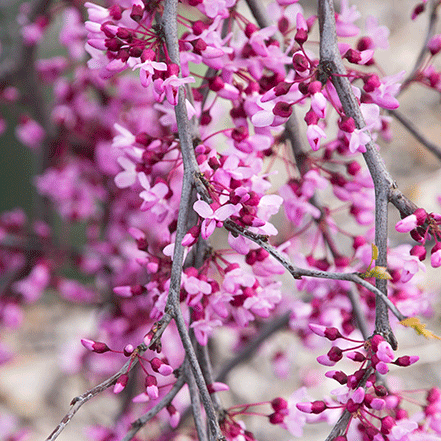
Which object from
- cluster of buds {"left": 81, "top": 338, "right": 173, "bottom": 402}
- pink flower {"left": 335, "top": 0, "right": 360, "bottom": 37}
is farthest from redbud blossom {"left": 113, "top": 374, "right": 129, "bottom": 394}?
pink flower {"left": 335, "top": 0, "right": 360, "bottom": 37}

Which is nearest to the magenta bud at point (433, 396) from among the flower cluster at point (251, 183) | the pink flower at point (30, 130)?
the flower cluster at point (251, 183)

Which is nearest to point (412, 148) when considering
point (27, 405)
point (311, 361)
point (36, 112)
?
point (311, 361)

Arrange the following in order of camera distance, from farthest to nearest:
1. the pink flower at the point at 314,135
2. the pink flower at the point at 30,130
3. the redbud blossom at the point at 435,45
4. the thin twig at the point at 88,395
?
the pink flower at the point at 30,130 < the redbud blossom at the point at 435,45 < the pink flower at the point at 314,135 < the thin twig at the point at 88,395

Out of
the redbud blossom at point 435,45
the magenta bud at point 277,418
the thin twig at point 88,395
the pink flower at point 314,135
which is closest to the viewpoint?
the thin twig at point 88,395

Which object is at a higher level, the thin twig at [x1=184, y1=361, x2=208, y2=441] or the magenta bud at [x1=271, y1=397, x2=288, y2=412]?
the thin twig at [x1=184, y1=361, x2=208, y2=441]

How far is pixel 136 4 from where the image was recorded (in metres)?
0.60

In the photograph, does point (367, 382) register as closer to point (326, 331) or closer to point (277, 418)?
point (326, 331)

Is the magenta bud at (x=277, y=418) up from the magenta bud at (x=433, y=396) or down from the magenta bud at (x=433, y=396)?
down

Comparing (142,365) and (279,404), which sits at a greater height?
(142,365)

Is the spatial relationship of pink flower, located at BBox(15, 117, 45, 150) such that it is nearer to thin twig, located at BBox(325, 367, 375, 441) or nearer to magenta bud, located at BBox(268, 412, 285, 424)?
magenta bud, located at BBox(268, 412, 285, 424)

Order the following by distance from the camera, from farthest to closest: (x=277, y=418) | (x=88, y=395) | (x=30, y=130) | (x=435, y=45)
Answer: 1. (x=30, y=130)
2. (x=435, y=45)
3. (x=277, y=418)
4. (x=88, y=395)

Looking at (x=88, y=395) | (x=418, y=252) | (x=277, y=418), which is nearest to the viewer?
(x=88, y=395)

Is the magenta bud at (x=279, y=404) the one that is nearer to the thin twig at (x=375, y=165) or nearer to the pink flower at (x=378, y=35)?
the thin twig at (x=375, y=165)

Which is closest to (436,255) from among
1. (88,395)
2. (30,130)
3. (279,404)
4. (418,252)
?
(418,252)
